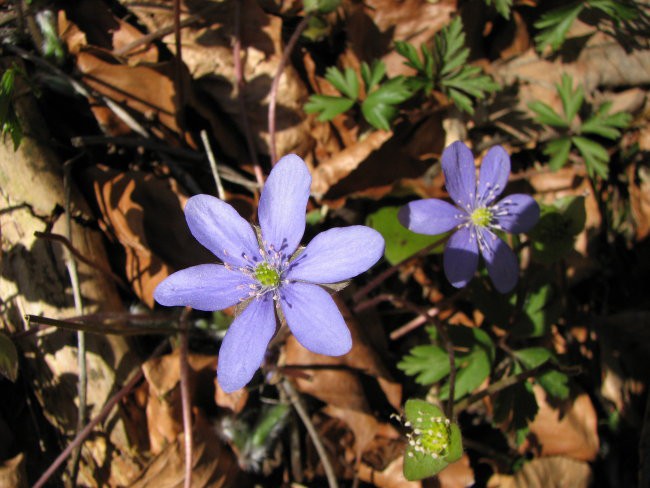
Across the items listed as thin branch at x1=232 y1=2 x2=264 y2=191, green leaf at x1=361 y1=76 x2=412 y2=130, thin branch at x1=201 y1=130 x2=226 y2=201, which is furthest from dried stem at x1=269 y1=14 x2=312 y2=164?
green leaf at x1=361 y1=76 x2=412 y2=130

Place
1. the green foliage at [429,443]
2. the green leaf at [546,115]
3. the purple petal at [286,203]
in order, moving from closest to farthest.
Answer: the purple petal at [286,203] < the green foliage at [429,443] < the green leaf at [546,115]

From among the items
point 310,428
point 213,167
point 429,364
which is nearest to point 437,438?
point 429,364

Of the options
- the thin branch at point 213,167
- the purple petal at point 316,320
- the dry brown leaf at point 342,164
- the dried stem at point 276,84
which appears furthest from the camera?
the dry brown leaf at point 342,164

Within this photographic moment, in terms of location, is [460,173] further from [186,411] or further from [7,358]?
[7,358]

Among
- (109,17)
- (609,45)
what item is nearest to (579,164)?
(609,45)

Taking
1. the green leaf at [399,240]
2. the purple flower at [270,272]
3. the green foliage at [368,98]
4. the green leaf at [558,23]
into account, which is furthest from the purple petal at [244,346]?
the green leaf at [558,23]

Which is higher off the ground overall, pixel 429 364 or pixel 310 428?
pixel 429 364

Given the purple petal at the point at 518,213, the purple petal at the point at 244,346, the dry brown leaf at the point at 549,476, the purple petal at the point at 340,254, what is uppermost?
the purple petal at the point at 340,254

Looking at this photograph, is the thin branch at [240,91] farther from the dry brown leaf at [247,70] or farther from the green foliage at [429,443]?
the green foliage at [429,443]

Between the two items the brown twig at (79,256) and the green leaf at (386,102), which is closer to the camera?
the brown twig at (79,256)
